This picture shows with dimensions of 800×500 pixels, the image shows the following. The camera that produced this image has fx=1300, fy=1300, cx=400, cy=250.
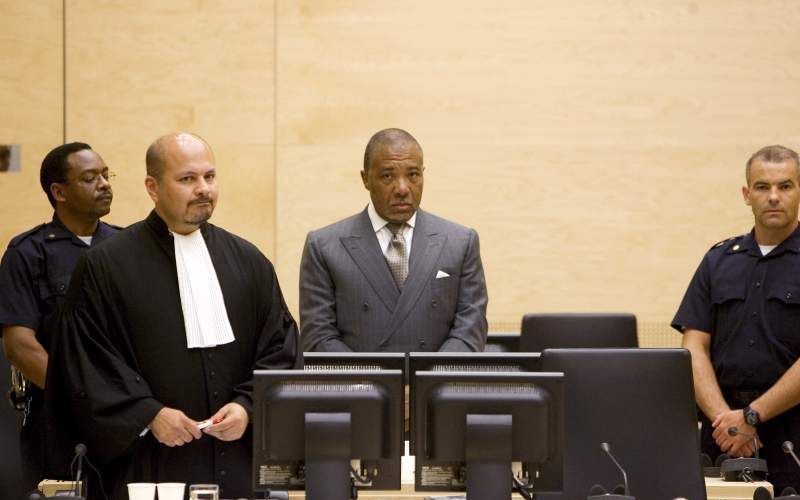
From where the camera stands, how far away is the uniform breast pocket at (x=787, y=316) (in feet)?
17.7

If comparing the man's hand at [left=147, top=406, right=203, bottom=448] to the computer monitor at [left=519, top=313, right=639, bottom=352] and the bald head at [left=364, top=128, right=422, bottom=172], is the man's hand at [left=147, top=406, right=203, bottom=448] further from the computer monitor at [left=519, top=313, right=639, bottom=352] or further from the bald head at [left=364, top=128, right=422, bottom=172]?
the computer monitor at [left=519, top=313, right=639, bottom=352]

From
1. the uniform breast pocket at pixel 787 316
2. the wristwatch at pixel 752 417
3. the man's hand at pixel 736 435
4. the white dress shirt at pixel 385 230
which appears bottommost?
the man's hand at pixel 736 435

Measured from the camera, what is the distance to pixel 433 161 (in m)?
7.62

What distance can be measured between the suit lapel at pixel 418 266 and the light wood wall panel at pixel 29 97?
2988 mm

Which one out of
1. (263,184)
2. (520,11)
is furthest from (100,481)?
(520,11)

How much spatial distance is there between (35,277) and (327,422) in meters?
2.19

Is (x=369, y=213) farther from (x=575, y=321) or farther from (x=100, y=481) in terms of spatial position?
(x=100, y=481)

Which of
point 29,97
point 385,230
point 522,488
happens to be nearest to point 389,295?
point 385,230

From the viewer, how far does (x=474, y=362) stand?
406cm

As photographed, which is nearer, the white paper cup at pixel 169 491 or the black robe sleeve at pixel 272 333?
the white paper cup at pixel 169 491

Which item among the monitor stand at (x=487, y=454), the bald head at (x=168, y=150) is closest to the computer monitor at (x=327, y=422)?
the monitor stand at (x=487, y=454)

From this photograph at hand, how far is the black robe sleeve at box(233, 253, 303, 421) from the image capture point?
4.50 meters

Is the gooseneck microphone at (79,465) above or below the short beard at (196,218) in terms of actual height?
below

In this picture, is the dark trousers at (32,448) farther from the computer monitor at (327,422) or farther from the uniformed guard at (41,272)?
the computer monitor at (327,422)
